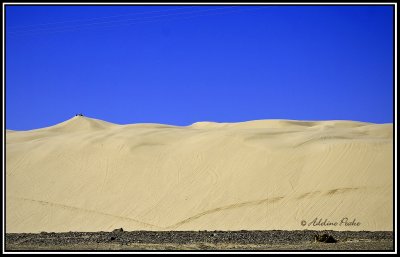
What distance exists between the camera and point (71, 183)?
30844 mm

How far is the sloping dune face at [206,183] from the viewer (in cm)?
2470

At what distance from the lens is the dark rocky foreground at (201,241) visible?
1619 centimetres

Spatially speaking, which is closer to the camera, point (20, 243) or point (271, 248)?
point (271, 248)

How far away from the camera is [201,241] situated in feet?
57.9

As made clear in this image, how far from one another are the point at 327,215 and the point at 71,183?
45.3 ft

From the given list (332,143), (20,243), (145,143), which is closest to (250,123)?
(145,143)

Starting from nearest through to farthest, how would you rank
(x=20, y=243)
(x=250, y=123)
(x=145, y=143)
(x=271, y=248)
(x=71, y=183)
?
(x=271, y=248) → (x=20, y=243) → (x=71, y=183) → (x=145, y=143) → (x=250, y=123)

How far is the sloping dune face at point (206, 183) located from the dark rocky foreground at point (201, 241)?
3937mm

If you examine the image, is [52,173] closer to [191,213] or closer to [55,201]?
[55,201]

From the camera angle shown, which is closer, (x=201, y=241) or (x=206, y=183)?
(x=201, y=241)

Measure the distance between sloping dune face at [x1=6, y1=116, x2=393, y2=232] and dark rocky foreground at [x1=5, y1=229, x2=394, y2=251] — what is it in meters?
3.94

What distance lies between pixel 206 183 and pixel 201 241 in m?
11.0

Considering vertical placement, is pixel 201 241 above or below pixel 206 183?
above

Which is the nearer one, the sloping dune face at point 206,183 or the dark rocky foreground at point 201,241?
the dark rocky foreground at point 201,241
